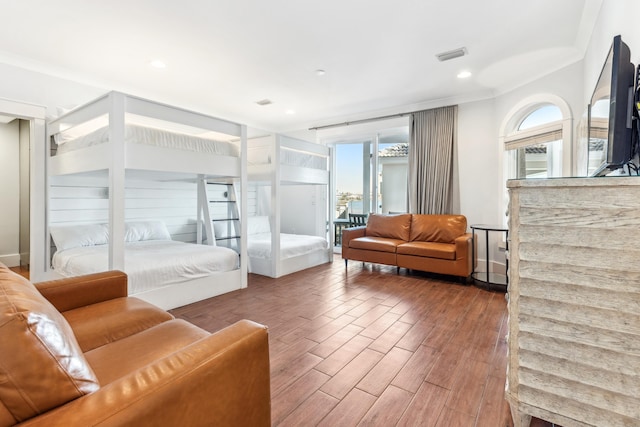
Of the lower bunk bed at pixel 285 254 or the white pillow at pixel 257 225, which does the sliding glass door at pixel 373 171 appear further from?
the white pillow at pixel 257 225

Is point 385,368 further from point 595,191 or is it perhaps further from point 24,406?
point 24,406

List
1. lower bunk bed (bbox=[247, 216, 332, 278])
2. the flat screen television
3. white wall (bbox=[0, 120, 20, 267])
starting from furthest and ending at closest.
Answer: white wall (bbox=[0, 120, 20, 267]) → lower bunk bed (bbox=[247, 216, 332, 278]) → the flat screen television

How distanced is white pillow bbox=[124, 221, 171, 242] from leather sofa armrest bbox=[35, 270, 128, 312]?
89.2 inches

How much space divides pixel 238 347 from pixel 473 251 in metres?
3.66

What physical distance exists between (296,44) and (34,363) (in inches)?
122

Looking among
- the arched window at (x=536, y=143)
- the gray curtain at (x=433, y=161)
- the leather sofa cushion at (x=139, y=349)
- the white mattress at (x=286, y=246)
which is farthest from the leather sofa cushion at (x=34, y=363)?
the gray curtain at (x=433, y=161)

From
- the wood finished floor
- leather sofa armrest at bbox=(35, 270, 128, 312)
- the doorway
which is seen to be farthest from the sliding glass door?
the doorway

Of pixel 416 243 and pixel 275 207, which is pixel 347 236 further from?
pixel 275 207

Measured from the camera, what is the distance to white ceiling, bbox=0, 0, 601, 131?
2.44 metres

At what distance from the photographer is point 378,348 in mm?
2156

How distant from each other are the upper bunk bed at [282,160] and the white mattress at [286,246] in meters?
0.91

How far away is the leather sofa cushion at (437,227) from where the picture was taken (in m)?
4.17

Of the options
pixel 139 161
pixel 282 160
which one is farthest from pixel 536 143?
pixel 139 161

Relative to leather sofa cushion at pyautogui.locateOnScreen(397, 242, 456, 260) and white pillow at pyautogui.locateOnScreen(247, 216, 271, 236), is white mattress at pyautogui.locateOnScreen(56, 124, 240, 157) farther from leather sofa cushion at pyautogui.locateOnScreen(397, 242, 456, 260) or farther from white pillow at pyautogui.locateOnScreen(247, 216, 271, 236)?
leather sofa cushion at pyautogui.locateOnScreen(397, 242, 456, 260)
